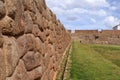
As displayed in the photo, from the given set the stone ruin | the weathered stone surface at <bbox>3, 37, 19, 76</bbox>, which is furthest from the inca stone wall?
the stone ruin

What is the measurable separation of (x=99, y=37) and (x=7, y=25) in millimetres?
60425

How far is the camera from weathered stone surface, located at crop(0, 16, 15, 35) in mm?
3240

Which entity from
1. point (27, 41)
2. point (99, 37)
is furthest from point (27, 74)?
point (99, 37)

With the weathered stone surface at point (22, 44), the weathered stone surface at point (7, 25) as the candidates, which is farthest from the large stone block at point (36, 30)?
the weathered stone surface at point (7, 25)

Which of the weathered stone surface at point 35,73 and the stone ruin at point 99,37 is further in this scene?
the stone ruin at point 99,37

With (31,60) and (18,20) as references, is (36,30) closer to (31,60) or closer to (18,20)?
(31,60)

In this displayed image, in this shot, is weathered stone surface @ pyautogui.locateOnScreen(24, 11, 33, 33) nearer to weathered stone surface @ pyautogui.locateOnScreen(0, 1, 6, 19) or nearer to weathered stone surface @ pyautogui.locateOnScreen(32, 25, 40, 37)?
weathered stone surface @ pyautogui.locateOnScreen(32, 25, 40, 37)

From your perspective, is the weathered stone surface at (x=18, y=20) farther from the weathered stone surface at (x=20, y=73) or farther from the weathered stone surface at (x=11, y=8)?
the weathered stone surface at (x=20, y=73)

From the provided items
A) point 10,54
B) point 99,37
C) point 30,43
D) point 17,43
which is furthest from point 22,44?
point 99,37

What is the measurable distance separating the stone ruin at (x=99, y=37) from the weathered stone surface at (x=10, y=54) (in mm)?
57741

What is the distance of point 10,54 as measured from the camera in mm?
3453

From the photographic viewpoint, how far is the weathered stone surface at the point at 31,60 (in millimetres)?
4328

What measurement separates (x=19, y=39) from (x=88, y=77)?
268 inches

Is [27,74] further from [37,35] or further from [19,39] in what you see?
[37,35]
